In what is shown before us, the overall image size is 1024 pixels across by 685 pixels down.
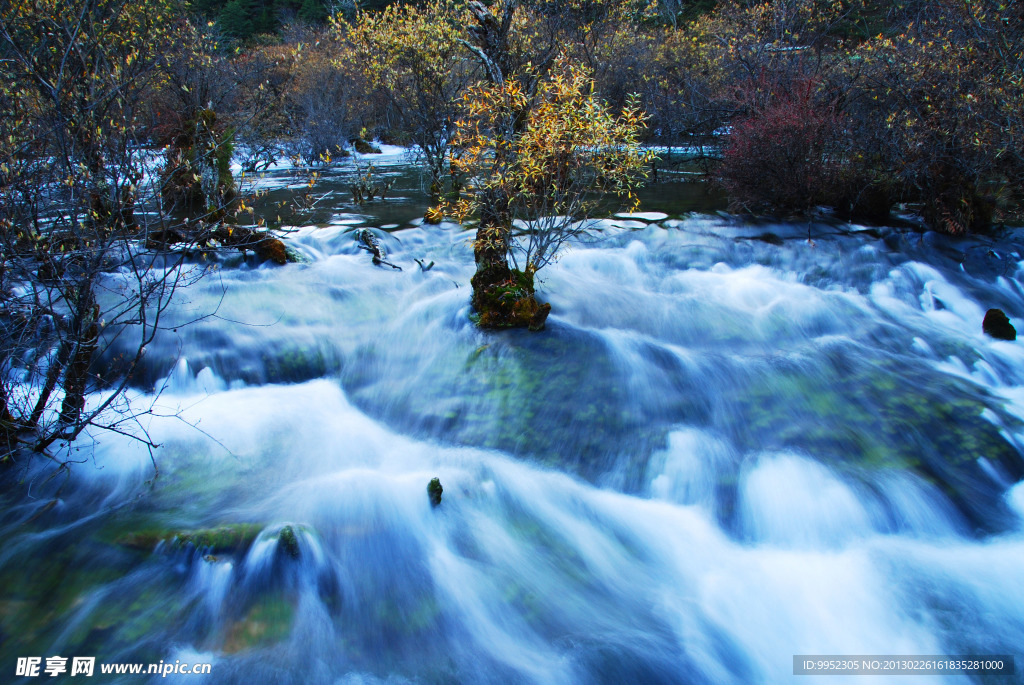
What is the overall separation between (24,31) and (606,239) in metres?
10.2

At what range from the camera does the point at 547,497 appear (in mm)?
6105

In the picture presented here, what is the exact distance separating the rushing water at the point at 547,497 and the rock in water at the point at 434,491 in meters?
0.10

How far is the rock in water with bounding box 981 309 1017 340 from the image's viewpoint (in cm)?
884

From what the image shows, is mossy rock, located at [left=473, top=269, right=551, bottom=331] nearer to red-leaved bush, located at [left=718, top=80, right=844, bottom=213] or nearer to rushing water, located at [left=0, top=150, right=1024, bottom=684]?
rushing water, located at [left=0, top=150, right=1024, bottom=684]

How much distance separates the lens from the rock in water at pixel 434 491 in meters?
5.76

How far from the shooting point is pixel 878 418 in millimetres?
6711

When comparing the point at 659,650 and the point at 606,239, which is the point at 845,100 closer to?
the point at 606,239

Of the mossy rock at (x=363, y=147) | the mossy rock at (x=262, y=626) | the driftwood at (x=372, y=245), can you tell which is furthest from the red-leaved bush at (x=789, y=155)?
the mossy rock at (x=363, y=147)

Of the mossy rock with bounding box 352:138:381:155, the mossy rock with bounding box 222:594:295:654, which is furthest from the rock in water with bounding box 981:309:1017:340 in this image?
the mossy rock with bounding box 352:138:381:155

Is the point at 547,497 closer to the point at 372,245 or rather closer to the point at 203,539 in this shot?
the point at 203,539

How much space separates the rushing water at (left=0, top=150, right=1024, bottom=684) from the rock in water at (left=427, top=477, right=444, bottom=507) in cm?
10

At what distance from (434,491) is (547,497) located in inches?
47.2

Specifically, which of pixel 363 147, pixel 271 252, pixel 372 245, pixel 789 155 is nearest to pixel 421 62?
pixel 372 245

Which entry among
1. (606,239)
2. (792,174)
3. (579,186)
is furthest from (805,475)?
(792,174)
